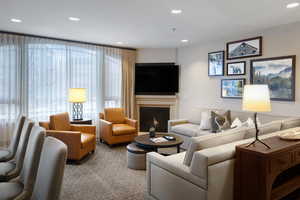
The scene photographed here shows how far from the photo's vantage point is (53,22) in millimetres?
3883

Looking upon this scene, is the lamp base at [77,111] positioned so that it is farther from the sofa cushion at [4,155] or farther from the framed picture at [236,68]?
the framed picture at [236,68]

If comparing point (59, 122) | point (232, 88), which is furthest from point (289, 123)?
point (59, 122)

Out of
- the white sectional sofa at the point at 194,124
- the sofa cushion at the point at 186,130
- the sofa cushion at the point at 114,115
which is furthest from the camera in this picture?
the sofa cushion at the point at 114,115

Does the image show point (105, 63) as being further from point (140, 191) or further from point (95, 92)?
point (140, 191)

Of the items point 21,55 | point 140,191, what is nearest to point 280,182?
point 140,191

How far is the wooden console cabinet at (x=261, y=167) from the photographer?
1931 mm

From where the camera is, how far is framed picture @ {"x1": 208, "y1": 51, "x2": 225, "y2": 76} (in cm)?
515

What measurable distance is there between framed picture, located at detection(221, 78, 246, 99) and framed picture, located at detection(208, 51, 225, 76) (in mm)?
275

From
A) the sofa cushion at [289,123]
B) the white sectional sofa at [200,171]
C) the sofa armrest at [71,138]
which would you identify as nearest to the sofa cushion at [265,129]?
the white sectional sofa at [200,171]

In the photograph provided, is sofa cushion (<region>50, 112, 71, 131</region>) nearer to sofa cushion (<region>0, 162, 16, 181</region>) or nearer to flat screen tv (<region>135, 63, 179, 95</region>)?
sofa cushion (<region>0, 162, 16, 181</region>)

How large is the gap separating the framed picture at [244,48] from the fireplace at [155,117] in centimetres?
251

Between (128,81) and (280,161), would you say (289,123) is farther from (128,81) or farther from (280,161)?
(128,81)

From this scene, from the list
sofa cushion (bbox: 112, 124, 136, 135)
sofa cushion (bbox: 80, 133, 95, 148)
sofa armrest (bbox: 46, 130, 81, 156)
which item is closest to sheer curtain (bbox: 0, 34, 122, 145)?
sofa cushion (bbox: 112, 124, 136, 135)

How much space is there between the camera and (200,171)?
1957 mm
